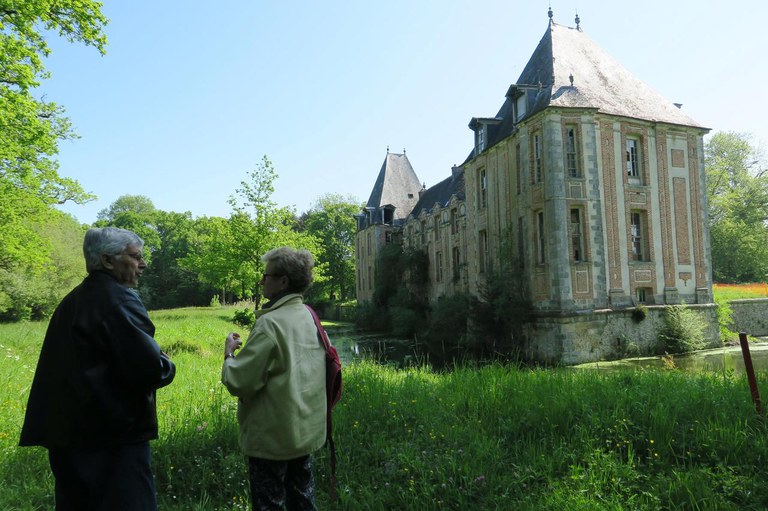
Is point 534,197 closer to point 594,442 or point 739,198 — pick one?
point 594,442

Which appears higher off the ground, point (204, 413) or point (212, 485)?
point (204, 413)

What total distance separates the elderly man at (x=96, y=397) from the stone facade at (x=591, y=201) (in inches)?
676

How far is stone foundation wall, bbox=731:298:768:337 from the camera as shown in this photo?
79.9 feet

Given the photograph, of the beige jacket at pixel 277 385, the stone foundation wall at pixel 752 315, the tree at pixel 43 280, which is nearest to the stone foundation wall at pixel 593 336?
the stone foundation wall at pixel 752 315

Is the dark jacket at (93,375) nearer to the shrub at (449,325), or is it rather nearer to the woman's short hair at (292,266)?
the woman's short hair at (292,266)

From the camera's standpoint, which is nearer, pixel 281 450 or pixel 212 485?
pixel 281 450

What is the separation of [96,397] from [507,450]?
3.42m

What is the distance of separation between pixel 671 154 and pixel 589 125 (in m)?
4.83

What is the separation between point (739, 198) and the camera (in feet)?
131

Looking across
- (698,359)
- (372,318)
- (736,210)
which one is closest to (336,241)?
(372,318)

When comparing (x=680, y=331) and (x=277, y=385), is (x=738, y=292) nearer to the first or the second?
(x=680, y=331)

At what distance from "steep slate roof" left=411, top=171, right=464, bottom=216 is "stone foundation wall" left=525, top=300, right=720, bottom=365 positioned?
1270 cm

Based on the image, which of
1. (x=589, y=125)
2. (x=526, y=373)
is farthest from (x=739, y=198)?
(x=526, y=373)

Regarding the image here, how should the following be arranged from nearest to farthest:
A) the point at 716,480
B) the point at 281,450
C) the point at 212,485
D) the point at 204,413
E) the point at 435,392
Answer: the point at 281,450, the point at 716,480, the point at 212,485, the point at 204,413, the point at 435,392
